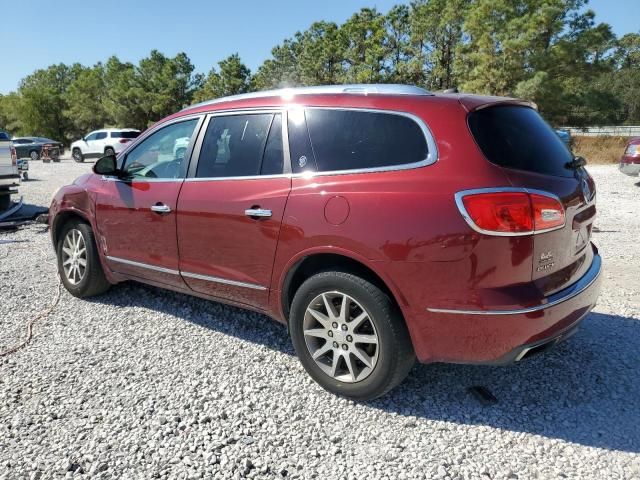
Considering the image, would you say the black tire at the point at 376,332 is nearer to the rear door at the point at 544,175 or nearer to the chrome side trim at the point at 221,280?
the chrome side trim at the point at 221,280

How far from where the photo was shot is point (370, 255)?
2664 millimetres

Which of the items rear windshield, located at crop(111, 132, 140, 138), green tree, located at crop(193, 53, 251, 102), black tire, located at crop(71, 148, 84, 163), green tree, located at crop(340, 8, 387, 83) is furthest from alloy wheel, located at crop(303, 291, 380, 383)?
green tree, located at crop(193, 53, 251, 102)

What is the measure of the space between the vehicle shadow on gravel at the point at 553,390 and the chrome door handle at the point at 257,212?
43.6 inches

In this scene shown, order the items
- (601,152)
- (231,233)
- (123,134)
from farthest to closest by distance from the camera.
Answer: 1. (123,134)
2. (601,152)
3. (231,233)

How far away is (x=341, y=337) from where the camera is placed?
294 centimetres

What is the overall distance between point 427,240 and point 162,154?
8.50 ft

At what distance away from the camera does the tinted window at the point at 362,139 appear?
2.70 m

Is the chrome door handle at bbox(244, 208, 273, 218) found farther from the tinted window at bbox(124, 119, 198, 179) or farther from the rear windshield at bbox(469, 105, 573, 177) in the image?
the rear windshield at bbox(469, 105, 573, 177)

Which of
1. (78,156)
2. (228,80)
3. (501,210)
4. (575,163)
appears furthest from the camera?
(228,80)

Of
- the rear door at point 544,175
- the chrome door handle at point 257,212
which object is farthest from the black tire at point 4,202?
the rear door at point 544,175

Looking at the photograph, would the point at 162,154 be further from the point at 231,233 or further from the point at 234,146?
the point at 231,233

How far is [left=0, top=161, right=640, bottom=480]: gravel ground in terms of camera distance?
2.43 metres

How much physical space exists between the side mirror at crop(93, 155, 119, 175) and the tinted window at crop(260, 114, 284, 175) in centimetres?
174

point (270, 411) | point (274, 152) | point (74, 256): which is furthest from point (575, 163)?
point (74, 256)
